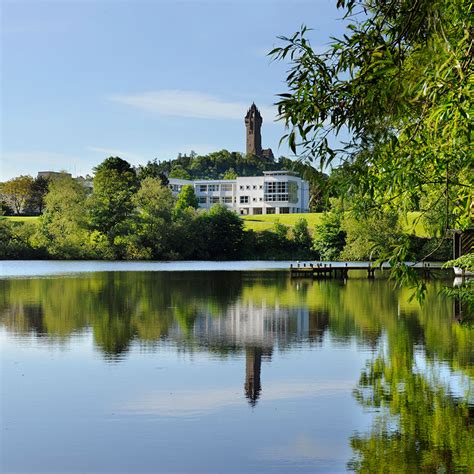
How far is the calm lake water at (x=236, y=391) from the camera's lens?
10438 millimetres

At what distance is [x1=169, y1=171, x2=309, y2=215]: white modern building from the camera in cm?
15812

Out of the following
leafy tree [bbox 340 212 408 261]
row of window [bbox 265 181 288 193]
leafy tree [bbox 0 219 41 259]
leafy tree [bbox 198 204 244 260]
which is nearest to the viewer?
leafy tree [bbox 340 212 408 261]

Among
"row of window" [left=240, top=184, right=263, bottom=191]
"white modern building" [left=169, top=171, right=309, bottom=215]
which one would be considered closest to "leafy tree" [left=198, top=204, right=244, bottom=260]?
"white modern building" [left=169, top=171, right=309, bottom=215]

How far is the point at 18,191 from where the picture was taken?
139 metres

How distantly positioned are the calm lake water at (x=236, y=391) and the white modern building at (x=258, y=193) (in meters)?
128

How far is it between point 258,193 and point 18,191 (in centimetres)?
4491

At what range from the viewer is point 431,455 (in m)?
10.3

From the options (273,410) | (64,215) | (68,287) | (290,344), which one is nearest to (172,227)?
(64,215)

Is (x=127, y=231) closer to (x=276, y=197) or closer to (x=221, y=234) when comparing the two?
(x=221, y=234)

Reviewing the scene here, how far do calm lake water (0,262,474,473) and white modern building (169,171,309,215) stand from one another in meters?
128

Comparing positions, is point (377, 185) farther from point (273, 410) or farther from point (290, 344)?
point (290, 344)

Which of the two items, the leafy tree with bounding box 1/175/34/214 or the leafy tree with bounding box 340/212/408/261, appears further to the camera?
the leafy tree with bounding box 1/175/34/214

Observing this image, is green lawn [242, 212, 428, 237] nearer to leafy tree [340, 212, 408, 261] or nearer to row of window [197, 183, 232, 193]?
row of window [197, 183, 232, 193]

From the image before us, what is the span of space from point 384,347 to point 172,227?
8104 cm
